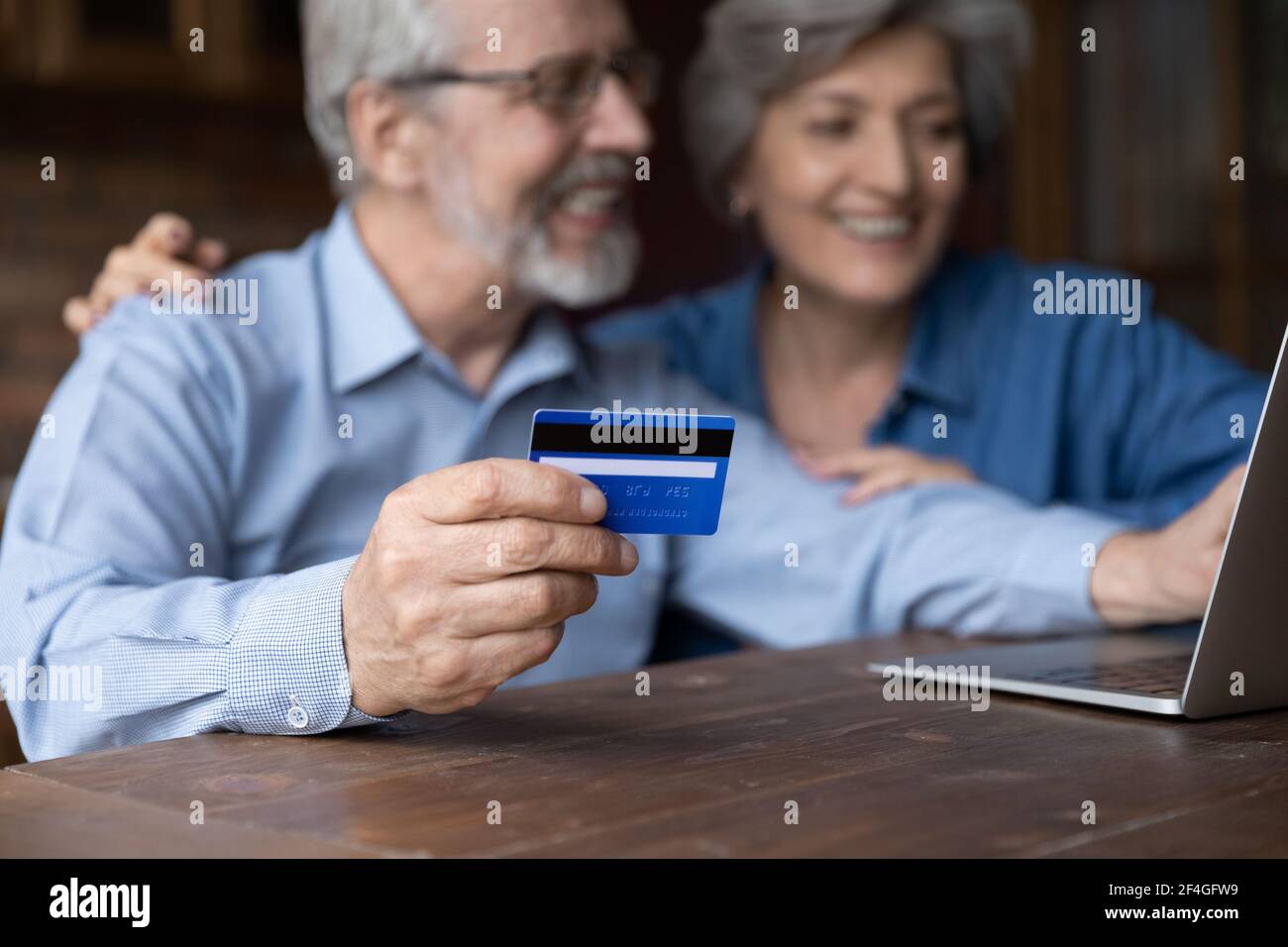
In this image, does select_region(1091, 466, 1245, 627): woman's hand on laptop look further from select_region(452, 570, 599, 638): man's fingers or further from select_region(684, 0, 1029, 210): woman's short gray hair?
select_region(684, 0, 1029, 210): woman's short gray hair

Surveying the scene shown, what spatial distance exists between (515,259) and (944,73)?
65cm

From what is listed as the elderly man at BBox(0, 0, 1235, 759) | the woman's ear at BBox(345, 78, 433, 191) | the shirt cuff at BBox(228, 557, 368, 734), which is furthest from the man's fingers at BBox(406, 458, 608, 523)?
the woman's ear at BBox(345, 78, 433, 191)

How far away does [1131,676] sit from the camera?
106 centimetres

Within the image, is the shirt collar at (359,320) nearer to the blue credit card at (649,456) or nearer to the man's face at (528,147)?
the man's face at (528,147)

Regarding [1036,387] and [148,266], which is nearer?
[148,266]

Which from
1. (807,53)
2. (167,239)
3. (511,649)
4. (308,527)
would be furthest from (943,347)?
(511,649)

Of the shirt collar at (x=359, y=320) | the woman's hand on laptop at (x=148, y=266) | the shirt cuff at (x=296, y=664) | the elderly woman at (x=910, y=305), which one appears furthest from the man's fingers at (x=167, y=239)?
the shirt cuff at (x=296, y=664)

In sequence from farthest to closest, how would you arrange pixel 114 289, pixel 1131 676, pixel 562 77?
pixel 562 77, pixel 114 289, pixel 1131 676

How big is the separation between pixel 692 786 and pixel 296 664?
28 centimetres

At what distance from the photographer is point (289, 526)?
1.46 meters

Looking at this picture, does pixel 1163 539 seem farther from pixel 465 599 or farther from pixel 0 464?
pixel 0 464

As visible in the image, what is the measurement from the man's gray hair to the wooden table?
908 mm

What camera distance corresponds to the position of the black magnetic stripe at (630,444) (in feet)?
2.56

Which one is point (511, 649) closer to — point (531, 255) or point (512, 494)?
point (512, 494)
